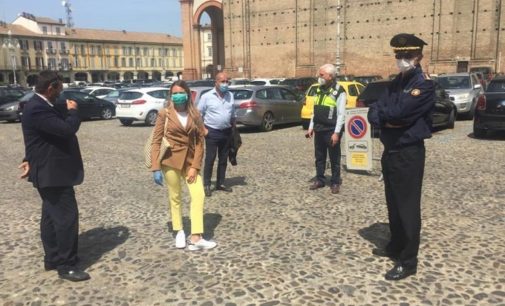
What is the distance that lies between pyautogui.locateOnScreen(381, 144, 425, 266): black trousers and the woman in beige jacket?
183 cm

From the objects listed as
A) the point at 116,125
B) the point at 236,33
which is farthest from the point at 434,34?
the point at 116,125

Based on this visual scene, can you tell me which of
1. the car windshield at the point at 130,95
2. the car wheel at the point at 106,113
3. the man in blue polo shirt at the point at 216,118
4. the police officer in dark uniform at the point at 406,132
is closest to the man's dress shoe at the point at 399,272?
the police officer in dark uniform at the point at 406,132

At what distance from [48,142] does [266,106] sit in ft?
37.4

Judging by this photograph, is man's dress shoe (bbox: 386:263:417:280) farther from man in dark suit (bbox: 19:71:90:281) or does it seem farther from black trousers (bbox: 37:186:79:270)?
black trousers (bbox: 37:186:79:270)

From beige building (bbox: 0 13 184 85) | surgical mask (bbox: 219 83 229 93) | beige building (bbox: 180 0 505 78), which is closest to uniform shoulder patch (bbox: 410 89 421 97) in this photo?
surgical mask (bbox: 219 83 229 93)

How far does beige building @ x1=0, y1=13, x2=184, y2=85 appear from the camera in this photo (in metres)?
88.8

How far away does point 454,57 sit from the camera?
4044 centimetres

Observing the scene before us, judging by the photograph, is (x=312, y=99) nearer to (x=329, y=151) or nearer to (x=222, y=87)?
(x=329, y=151)

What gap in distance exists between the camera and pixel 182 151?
4707 mm

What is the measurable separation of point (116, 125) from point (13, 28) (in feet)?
279

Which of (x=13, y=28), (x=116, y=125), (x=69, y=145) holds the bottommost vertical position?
(x=116, y=125)

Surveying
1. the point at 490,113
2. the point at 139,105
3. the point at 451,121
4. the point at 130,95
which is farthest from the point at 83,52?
the point at 490,113

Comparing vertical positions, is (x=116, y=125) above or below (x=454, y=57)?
below

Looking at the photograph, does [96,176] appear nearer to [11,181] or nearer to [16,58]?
[11,181]
